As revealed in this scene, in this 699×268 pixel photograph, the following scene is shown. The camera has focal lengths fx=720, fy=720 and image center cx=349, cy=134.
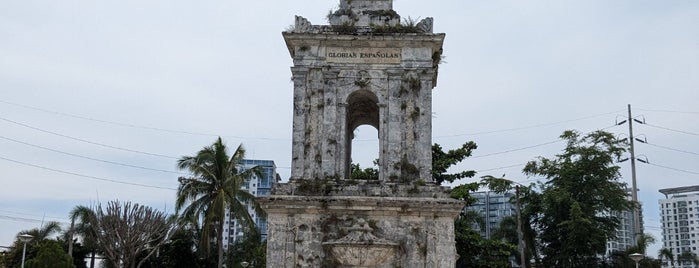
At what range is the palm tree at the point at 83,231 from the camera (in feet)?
148

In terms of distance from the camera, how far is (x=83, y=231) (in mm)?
47531

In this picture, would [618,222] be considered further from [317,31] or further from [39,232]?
[39,232]

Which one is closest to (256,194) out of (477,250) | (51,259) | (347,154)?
(477,250)

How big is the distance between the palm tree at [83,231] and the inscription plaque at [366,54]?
31.6m

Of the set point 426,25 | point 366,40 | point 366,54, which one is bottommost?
point 366,54

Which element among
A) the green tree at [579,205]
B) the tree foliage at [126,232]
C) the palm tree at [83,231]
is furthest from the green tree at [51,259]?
the green tree at [579,205]

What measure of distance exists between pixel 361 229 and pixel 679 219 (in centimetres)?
9100

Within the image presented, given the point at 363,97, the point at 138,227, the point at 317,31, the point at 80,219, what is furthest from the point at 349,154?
the point at 80,219

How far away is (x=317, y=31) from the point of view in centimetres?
1808

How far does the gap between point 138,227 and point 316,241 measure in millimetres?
21737

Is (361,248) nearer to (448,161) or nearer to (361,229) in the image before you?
(361,229)

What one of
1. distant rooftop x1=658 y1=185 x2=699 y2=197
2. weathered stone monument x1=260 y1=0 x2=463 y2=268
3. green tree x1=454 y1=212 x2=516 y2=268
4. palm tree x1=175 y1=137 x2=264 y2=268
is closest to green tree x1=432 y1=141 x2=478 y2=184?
green tree x1=454 y1=212 x2=516 y2=268

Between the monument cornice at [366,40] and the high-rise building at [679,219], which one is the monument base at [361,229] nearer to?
the monument cornice at [366,40]

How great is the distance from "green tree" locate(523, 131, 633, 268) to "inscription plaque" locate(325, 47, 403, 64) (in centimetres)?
2151
